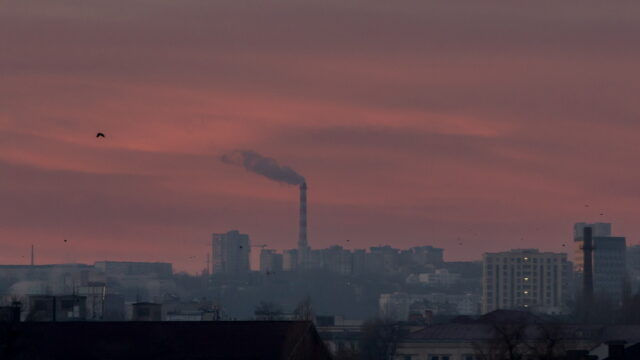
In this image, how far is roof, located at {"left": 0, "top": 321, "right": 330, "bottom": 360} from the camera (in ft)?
304

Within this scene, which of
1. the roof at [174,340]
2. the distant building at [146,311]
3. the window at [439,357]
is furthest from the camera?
the window at [439,357]

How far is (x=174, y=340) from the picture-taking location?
307ft

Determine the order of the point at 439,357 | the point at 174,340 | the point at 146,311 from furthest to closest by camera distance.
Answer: the point at 439,357, the point at 146,311, the point at 174,340

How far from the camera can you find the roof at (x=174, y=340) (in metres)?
92.7

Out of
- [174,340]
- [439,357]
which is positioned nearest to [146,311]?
[439,357]

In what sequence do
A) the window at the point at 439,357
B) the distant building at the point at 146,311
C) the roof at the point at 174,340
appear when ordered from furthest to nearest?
the window at the point at 439,357 < the distant building at the point at 146,311 < the roof at the point at 174,340

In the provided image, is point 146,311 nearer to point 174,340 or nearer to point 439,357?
point 439,357

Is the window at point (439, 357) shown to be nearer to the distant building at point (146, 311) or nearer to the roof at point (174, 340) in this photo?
the distant building at point (146, 311)

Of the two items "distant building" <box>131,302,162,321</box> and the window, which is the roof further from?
the window

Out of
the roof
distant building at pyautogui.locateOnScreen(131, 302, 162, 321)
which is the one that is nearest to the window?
distant building at pyautogui.locateOnScreen(131, 302, 162, 321)

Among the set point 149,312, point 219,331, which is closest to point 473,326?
point 149,312

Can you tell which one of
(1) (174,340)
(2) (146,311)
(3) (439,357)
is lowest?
(3) (439,357)

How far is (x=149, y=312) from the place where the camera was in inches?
6560

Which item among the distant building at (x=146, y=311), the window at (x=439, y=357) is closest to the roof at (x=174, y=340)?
the distant building at (x=146, y=311)
